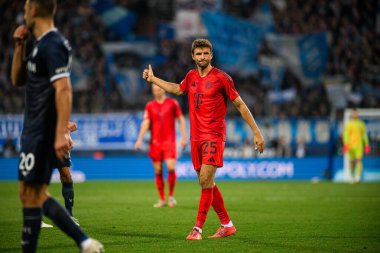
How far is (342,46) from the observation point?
1304 inches

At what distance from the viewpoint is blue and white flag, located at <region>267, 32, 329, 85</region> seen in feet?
108

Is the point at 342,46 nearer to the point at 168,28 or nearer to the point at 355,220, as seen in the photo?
the point at 168,28

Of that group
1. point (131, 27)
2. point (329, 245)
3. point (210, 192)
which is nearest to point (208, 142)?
A: point (210, 192)

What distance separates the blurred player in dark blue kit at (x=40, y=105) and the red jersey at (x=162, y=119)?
969 cm

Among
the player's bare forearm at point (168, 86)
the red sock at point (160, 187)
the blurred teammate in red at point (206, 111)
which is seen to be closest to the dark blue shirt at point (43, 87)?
the blurred teammate in red at point (206, 111)

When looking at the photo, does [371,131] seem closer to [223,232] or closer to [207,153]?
[223,232]

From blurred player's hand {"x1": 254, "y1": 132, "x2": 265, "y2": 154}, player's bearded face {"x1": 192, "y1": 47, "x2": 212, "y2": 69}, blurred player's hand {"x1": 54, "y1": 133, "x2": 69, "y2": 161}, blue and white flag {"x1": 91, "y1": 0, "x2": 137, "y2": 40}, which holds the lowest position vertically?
blurred player's hand {"x1": 254, "y1": 132, "x2": 265, "y2": 154}

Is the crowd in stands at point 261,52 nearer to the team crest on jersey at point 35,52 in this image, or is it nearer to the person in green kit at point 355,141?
the person in green kit at point 355,141

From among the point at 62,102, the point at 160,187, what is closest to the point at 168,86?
the point at 62,102

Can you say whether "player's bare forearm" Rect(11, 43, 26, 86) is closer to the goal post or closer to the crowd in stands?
the goal post

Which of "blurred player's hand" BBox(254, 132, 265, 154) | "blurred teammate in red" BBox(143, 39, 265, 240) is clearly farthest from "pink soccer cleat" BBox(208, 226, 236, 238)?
"blurred player's hand" BBox(254, 132, 265, 154)

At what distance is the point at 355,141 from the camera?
25.0 m

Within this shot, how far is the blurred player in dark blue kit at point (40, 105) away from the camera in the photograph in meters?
6.09

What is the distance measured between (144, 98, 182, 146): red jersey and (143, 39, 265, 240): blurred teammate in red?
6455 mm
